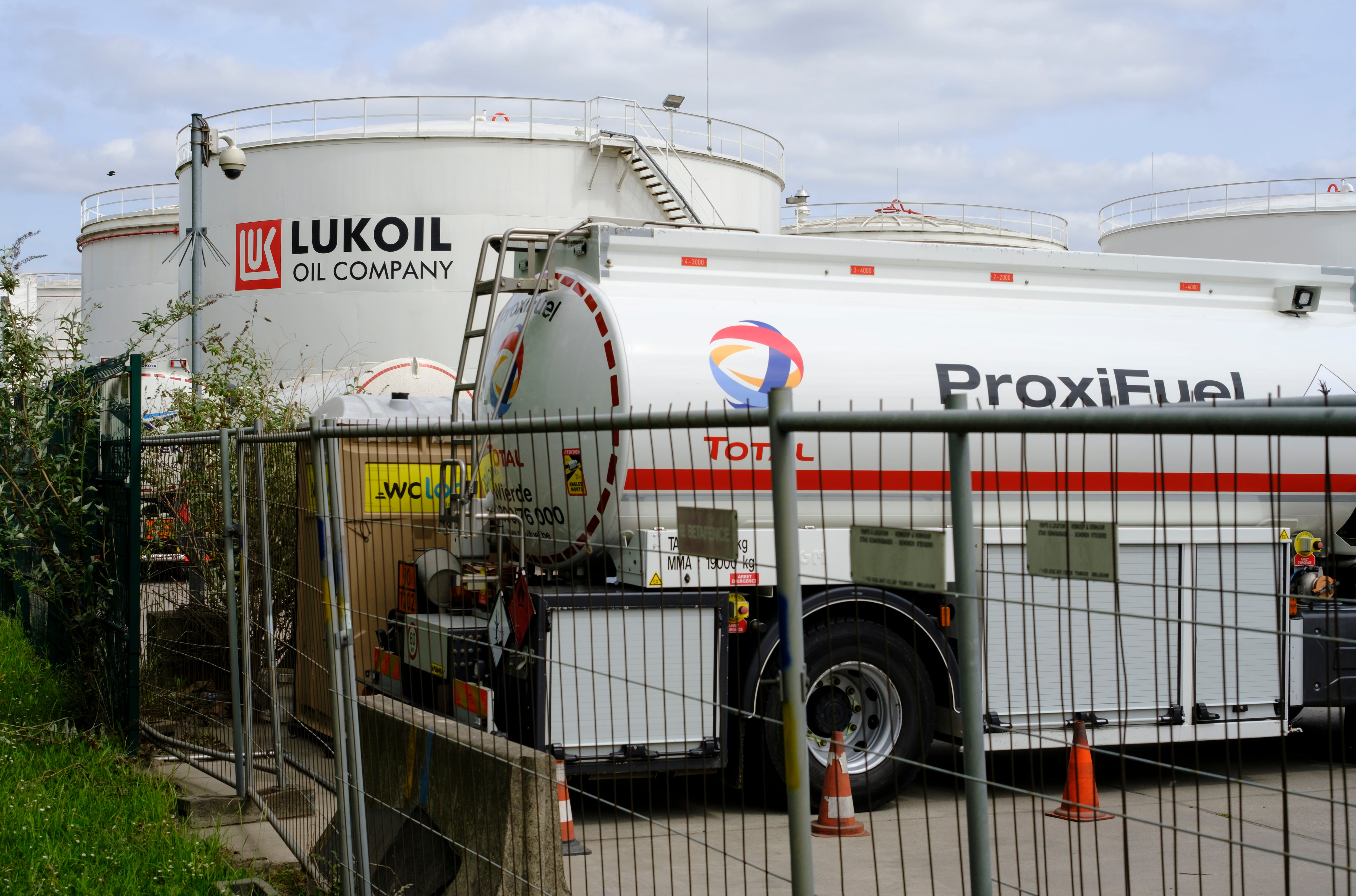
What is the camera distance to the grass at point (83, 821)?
17.1ft

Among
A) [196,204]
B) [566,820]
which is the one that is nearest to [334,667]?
[566,820]

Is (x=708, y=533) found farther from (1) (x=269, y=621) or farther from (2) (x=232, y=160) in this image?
(2) (x=232, y=160)

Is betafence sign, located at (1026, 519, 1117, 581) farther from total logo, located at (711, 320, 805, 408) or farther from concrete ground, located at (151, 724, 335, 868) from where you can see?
total logo, located at (711, 320, 805, 408)

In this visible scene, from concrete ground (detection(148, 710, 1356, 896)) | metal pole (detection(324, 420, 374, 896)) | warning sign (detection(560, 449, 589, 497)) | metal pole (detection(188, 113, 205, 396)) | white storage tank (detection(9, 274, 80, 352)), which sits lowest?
concrete ground (detection(148, 710, 1356, 896))

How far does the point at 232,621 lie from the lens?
258 inches

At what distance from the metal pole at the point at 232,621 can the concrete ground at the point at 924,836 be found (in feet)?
0.72

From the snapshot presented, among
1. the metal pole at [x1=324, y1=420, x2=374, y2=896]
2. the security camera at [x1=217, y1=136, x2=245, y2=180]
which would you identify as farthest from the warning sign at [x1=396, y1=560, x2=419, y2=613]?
the security camera at [x1=217, y1=136, x2=245, y2=180]

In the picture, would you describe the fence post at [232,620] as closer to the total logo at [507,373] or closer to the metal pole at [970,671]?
the total logo at [507,373]

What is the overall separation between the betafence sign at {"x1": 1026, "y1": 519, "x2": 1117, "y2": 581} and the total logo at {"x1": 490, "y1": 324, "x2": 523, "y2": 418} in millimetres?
5262

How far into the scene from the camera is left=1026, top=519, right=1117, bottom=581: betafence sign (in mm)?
2299

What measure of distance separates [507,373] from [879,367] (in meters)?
2.21

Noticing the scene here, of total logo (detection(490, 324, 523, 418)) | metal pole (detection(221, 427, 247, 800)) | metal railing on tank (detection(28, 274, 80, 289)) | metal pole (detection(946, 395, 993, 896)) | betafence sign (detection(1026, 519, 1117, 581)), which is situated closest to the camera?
betafence sign (detection(1026, 519, 1117, 581))

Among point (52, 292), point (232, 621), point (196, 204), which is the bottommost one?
point (232, 621)

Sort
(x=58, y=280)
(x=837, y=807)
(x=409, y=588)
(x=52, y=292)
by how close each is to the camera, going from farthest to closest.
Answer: (x=58, y=280) < (x=52, y=292) < (x=409, y=588) < (x=837, y=807)
